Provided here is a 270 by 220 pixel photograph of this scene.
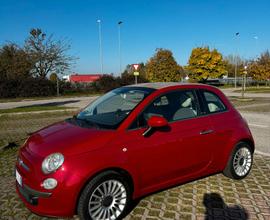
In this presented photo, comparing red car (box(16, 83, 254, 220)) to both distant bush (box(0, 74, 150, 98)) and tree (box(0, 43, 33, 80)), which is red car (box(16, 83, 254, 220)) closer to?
distant bush (box(0, 74, 150, 98))

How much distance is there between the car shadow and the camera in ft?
12.1

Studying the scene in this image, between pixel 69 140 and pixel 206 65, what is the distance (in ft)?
157

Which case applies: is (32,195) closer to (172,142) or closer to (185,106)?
(172,142)

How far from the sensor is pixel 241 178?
16.3ft

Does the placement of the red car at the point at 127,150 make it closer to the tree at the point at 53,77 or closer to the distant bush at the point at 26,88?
the distant bush at the point at 26,88

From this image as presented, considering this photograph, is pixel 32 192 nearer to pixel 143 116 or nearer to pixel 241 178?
pixel 143 116

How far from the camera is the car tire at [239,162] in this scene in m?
4.79

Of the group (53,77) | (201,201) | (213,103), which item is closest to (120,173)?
(201,201)

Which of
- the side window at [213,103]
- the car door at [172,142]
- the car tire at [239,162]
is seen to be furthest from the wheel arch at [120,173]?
the car tire at [239,162]

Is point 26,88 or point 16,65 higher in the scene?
point 16,65

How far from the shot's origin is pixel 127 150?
347 cm

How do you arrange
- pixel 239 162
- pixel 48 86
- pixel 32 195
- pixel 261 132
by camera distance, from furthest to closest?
1. pixel 48 86
2. pixel 261 132
3. pixel 239 162
4. pixel 32 195

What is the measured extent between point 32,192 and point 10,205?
3.44ft

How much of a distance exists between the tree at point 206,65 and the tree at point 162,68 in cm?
489
